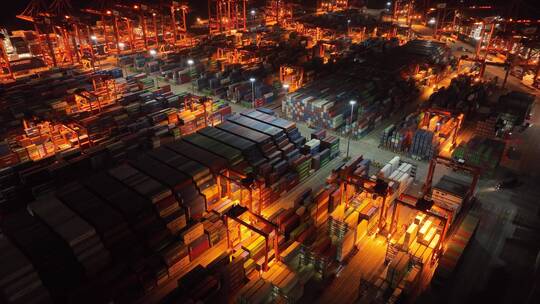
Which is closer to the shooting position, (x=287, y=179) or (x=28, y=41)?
(x=287, y=179)

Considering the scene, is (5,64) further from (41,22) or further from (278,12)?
(278,12)

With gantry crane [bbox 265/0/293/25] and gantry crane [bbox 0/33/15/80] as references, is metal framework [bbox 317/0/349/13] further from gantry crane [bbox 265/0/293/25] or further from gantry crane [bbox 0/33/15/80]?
gantry crane [bbox 0/33/15/80]

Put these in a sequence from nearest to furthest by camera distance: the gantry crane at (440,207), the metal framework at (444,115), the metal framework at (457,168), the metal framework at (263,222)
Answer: the metal framework at (263,222) < the gantry crane at (440,207) < the metal framework at (457,168) < the metal framework at (444,115)

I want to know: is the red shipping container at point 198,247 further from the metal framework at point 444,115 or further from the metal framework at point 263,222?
the metal framework at point 444,115

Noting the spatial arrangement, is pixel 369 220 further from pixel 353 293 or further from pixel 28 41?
pixel 28 41

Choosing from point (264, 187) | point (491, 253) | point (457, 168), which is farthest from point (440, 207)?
point (264, 187)

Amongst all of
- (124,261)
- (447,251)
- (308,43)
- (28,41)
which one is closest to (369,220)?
(447,251)

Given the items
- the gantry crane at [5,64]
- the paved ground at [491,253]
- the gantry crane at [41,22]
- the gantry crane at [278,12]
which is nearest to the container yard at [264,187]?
the paved ground at [491,253]

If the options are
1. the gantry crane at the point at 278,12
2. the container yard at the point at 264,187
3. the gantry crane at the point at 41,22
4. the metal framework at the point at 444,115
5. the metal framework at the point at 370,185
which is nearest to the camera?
the container yard at the point at 264,187
